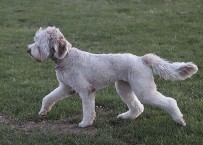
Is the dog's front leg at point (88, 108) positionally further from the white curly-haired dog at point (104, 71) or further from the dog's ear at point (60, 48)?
the dog's ear at point (60, 48)

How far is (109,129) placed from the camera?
7.57m

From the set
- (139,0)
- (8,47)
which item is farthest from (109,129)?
(139,0)

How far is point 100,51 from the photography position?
13375 millimetres

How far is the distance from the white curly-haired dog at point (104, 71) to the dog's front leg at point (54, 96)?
4.7 inches

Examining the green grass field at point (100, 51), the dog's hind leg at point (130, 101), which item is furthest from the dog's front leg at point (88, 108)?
the dog's hind leg at point (130, 101)

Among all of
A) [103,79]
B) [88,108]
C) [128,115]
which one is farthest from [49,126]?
[128,115]

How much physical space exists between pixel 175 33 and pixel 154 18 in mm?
2347

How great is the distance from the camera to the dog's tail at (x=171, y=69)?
24.1ft

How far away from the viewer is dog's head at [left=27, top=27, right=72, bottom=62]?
294 inches

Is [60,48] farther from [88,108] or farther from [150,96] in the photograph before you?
[150,96]

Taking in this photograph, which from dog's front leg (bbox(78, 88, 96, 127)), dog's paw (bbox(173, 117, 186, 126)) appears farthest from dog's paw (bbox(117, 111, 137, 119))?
dog's paw (bbox(173, 117, 186, 126))

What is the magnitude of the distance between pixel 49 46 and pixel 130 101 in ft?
5.41

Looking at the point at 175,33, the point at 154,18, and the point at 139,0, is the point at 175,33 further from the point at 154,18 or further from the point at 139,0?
the point at 139,0

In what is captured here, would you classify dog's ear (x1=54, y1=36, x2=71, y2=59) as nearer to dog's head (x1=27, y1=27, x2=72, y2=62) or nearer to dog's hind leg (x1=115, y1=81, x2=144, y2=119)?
dog's head (x1=27, y1=27, x2=72, y2=62)
